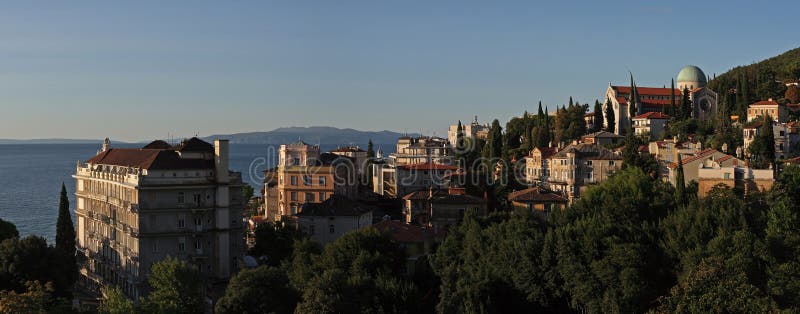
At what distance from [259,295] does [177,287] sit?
5105 millimetres

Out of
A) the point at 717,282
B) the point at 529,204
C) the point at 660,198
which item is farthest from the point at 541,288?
the point at 529,204

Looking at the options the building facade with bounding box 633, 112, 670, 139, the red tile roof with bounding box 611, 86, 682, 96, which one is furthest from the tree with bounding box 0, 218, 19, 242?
the red tile roof with bounding box 611, 86, 682, 96

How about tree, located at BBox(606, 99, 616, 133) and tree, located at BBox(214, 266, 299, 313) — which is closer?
tree, located at BBox(214, 266, 299, 313)

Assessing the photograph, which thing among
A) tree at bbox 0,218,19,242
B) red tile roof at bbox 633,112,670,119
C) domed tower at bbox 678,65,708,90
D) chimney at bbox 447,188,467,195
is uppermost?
domed tower at bbox 678,65,708,90

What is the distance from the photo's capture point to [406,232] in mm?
46188

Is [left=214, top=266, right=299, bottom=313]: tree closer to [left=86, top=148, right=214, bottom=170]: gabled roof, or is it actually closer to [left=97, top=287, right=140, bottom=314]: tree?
[left=97, top=287, right=140, bottom=314]: tree

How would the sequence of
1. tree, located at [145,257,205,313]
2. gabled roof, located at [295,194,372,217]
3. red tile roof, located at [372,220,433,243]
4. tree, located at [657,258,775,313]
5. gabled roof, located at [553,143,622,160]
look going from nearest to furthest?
tree, located at [657,258,775,313]
tree, located at [145,257,205,313]
red tile roof, located at [372,220,433,243]
gabled roof, located at [295,194,372,217]
gabled roof, located at [553,143,622,160]

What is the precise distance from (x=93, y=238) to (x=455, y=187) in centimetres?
2584

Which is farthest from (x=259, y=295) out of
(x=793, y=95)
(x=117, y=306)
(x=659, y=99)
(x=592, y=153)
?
(x=659, y=99)

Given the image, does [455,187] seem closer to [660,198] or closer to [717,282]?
[660,198]

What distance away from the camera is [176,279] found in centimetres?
3472

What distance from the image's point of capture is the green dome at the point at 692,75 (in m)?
103

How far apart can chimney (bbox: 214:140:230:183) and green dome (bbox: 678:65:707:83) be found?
246ft

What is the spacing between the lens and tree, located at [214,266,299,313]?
31.2 metres
